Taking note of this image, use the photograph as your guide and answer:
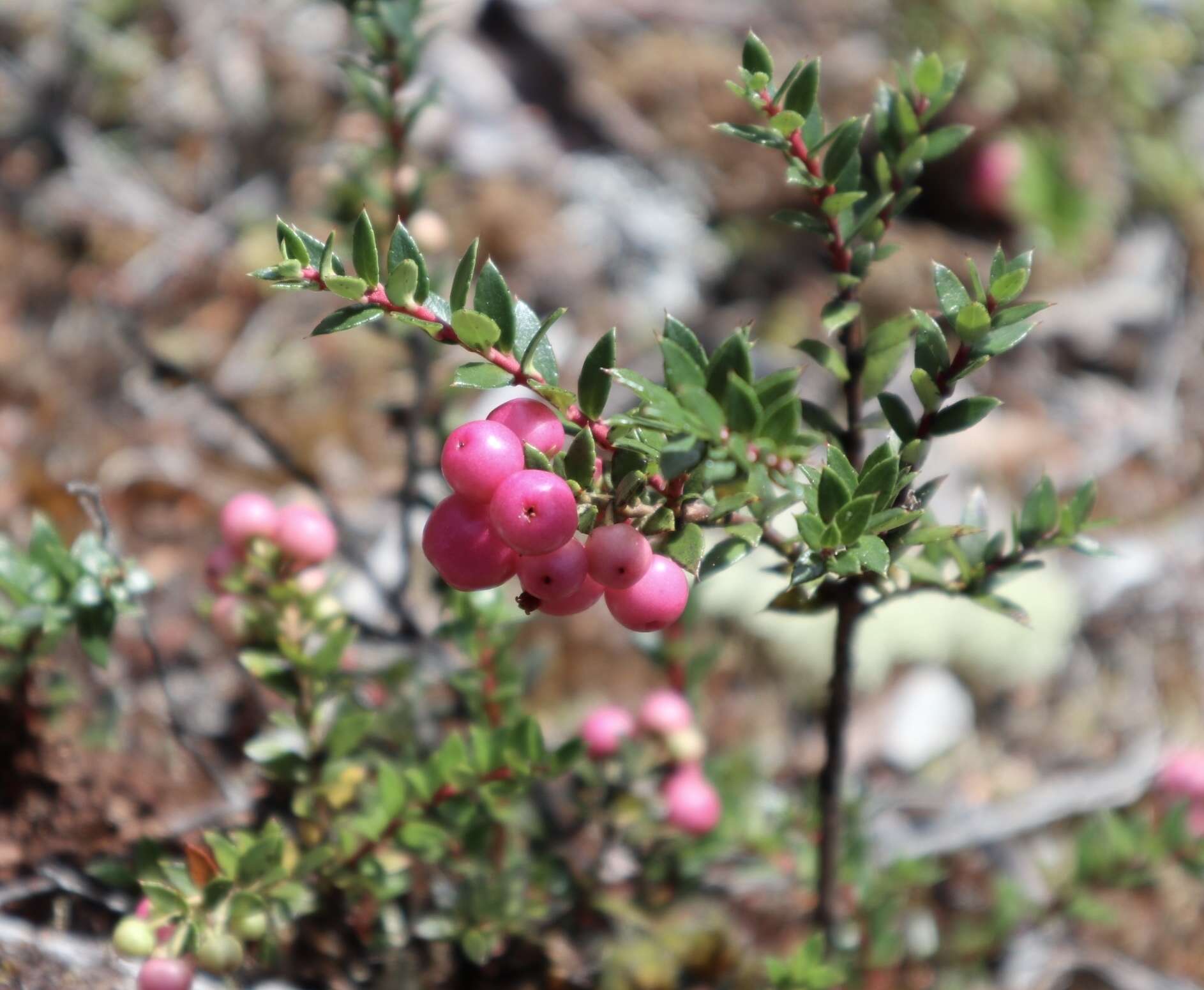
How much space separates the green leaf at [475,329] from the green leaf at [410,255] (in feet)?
0.11

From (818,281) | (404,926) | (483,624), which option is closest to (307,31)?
(818,281)

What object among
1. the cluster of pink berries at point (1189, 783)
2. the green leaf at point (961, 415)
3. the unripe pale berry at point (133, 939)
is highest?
the green leaf at point (961, 415)

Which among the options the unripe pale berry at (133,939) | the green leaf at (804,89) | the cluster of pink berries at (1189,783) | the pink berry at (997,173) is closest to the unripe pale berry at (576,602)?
the green leaf at (804,89)

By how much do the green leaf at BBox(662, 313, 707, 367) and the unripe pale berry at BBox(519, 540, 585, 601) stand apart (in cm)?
21

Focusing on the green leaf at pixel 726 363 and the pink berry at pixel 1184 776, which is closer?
the green leaf at pixel 726 363

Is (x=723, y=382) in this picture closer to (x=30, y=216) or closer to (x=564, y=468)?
(x=564, y=468)

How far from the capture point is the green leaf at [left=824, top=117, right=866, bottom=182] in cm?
112

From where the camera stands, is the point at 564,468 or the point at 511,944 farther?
the point at 511,944

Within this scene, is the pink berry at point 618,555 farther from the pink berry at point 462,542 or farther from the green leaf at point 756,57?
the green leaf at point 756,57

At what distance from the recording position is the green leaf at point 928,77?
116cm

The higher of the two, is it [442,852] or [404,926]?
[442,852]

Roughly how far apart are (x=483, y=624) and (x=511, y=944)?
1.68ft

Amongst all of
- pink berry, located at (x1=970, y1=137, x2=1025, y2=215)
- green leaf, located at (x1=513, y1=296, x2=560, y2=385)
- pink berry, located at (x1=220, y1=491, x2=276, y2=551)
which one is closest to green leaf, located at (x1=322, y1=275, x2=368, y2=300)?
green leaf, located at (x1=513, y1=296, x2=560, y2=385)

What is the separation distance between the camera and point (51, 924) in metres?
1.45
